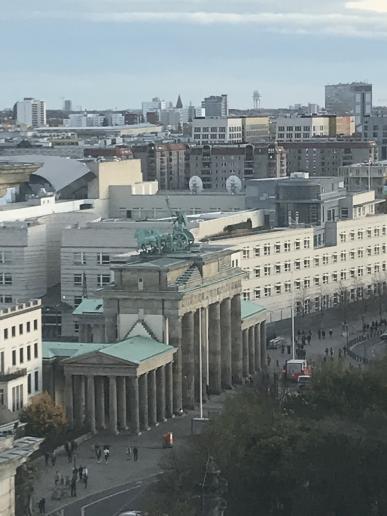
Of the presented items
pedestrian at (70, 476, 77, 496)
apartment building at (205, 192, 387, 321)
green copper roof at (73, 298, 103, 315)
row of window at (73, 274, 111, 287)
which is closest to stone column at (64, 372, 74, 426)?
green copper roof at (73, 298, 103, 315)

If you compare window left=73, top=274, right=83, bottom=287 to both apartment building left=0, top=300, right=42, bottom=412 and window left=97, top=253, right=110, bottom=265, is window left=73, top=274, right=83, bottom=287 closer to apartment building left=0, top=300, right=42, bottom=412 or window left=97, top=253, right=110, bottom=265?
window left=97, top=253, right=110, bottom=265

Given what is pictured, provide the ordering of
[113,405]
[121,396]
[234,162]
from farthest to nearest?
[234,162] < [121,396] < [113,405]

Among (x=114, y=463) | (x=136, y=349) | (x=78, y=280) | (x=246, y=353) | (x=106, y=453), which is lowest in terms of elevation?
(x=114, y=463)

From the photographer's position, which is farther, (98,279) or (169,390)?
(98,279)

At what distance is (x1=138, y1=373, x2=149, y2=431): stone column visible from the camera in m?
73.4

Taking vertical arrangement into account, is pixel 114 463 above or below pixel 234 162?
below

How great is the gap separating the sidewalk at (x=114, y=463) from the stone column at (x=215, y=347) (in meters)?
5.29

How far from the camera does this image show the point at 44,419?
68.8 metres

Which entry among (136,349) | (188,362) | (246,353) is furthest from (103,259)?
(136,349)

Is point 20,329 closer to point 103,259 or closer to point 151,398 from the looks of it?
point 151,398

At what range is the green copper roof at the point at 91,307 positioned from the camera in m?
83.4

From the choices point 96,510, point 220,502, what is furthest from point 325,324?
point 220,502

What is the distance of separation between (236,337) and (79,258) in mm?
14926

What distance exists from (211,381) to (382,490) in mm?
26532
